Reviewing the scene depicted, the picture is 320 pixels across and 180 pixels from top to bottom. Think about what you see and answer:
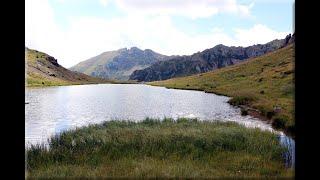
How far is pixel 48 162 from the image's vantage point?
720 inches

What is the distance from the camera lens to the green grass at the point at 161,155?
1497 centimetres

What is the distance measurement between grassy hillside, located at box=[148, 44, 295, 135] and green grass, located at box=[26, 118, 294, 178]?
6381mm

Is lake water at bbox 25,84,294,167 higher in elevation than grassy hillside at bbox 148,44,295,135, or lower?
lower

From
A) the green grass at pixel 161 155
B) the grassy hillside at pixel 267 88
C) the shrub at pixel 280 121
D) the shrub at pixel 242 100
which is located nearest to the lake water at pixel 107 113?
the shrub at pixel 280 121

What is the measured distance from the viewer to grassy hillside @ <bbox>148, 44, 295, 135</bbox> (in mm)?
44062

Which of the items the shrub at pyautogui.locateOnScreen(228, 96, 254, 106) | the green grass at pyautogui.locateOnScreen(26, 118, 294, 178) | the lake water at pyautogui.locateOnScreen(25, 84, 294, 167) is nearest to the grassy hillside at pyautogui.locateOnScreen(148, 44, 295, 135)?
the shrub at pyautogui.locateOnScreen(228, 96, 254, 106)

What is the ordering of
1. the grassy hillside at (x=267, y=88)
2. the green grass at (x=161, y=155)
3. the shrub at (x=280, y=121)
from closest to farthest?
the green grass at (x=161, y=155), the shrub at (x=280, y=121), the grassy hillside at (x=267, y=88)

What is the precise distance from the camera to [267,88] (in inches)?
3452

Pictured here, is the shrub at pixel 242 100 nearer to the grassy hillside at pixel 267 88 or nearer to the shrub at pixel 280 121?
the grassy hillside at pixel 267 88

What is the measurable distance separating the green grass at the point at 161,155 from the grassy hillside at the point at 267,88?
20.9 ft

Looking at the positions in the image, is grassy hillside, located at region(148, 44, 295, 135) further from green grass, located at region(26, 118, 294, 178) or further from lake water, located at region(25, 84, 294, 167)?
green grass, located at region(26, 118, 294, 178)
